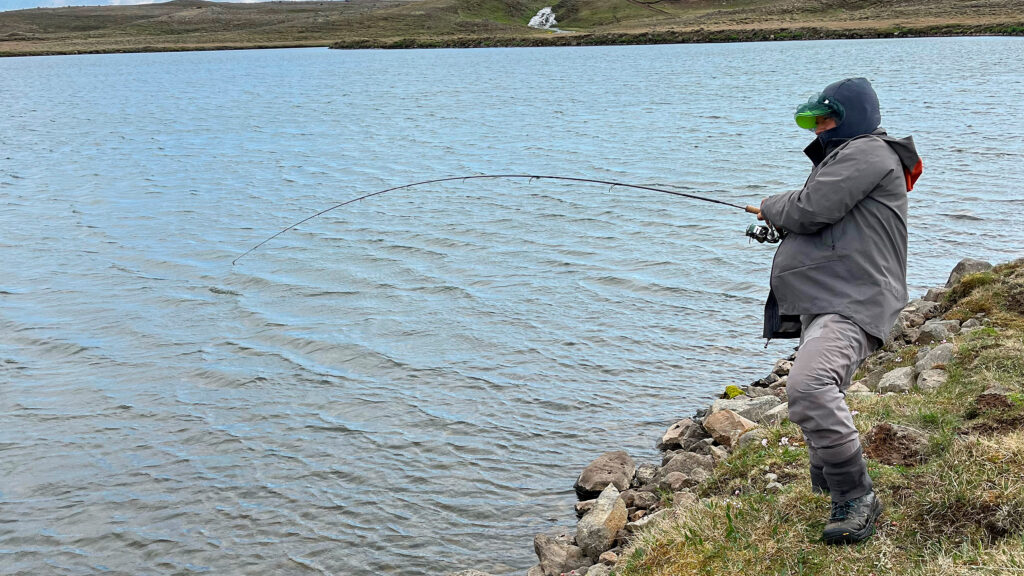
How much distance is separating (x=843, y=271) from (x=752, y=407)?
11.0ft

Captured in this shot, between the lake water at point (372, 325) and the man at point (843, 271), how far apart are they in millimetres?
2750

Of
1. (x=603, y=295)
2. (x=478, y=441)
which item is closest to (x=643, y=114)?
→ (x=603, y=295)

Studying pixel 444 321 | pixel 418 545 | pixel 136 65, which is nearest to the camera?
pixel 418 545

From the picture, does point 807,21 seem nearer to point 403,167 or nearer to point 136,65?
point 136,65

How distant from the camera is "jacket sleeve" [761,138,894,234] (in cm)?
430

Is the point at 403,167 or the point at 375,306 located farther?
the point at 403,167

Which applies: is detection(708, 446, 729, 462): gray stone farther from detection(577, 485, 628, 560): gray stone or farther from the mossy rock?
the mossy rock

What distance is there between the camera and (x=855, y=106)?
4.45 metres

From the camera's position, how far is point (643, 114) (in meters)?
33.7

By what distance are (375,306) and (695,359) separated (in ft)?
15.0

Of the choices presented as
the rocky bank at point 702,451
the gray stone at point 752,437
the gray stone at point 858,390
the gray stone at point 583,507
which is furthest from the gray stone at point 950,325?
the gray stone at point 583,507

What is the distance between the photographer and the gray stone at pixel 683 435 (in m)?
7.51

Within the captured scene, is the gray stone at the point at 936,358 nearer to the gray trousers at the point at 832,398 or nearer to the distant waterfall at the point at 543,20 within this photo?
the gray trousers at the point at 832,398

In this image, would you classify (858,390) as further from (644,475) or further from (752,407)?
(644,475)
